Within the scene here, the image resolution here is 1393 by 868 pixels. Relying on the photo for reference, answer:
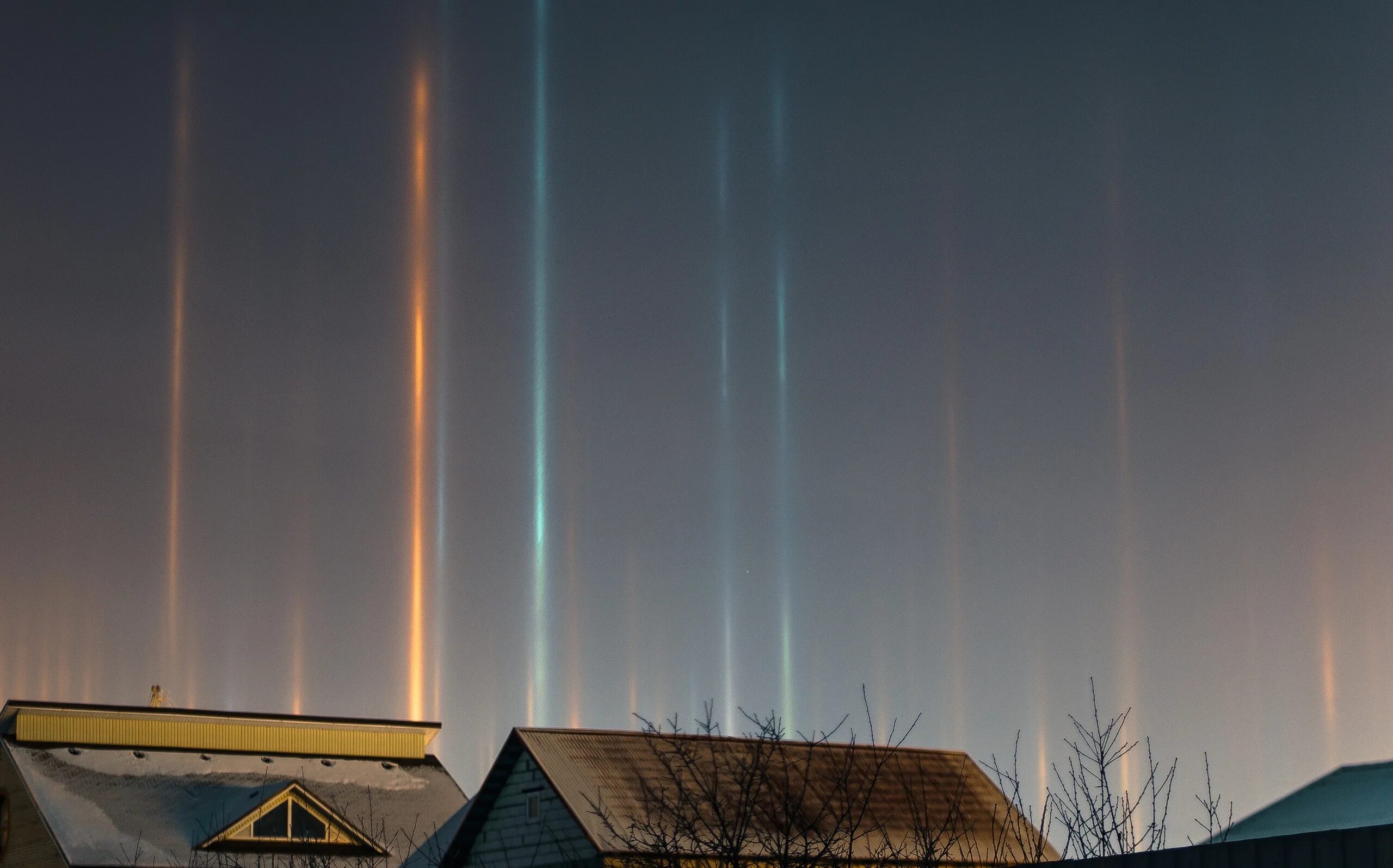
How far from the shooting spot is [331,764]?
5150 centimetres

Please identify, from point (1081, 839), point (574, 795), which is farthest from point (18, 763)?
point (1081, 839)

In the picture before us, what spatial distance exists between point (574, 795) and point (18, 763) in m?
20.5

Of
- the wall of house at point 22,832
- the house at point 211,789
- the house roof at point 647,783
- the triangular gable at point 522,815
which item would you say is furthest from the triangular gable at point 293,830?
the house roof at point 647,783

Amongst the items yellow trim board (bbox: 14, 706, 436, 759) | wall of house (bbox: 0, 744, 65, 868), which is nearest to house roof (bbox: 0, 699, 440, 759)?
yellow trim board (bbox: 14, 706, 436, 759)

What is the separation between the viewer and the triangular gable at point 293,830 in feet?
143

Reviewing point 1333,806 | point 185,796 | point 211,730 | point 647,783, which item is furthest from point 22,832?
point 1333,806

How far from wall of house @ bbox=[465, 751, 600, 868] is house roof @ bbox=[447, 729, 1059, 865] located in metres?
0.25

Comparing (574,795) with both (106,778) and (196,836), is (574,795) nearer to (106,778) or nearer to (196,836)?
(196,836)

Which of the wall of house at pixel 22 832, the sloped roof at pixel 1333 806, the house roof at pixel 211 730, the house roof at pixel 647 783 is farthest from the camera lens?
the house roof at pixel 211 730

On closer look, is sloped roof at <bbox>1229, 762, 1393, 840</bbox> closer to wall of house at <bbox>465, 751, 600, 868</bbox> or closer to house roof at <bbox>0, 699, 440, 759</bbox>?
wall of house at <bbox>465, 751, 600, 868</bbox>

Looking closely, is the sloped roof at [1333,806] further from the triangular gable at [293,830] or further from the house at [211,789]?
the triangular gable at [293,830]

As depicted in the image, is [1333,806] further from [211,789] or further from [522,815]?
[211,789]

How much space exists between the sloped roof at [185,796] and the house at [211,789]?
0.05 m

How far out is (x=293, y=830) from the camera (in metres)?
44.8
